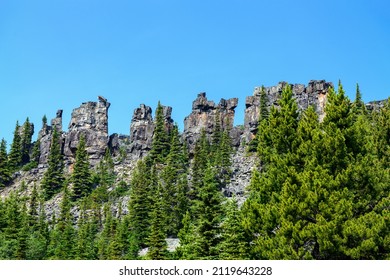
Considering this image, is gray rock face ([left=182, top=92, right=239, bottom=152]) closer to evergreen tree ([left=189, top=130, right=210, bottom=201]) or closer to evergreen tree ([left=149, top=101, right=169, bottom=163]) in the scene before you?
evergreen tree ([left=149, top=101, right=169, bottom=163])

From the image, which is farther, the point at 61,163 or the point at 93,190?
the point at 61,163

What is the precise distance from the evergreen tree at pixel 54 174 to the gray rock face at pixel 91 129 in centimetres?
404

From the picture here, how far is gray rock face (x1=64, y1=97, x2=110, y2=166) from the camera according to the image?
342ft

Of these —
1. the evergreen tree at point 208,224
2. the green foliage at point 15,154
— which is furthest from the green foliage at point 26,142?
the evergreen tree at point 208,224

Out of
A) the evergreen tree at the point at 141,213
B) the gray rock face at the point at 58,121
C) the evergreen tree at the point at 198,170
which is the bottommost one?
the evergreen tree at the point at 141,213

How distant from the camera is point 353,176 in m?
20.4

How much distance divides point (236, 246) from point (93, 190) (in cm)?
6545

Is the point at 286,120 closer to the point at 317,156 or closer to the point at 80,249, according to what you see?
the point at 317,156

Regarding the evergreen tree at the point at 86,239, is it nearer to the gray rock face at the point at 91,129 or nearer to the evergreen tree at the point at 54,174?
the evergreen tree at the point at 54,174

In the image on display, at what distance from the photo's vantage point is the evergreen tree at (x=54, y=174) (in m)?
89.8

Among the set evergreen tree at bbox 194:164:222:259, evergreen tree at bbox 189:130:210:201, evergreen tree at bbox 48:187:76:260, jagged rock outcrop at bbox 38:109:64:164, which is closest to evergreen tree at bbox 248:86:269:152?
evergreen tree at bbox 189:130:210:201

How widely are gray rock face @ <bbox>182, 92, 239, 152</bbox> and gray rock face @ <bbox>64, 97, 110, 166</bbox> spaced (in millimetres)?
19299
